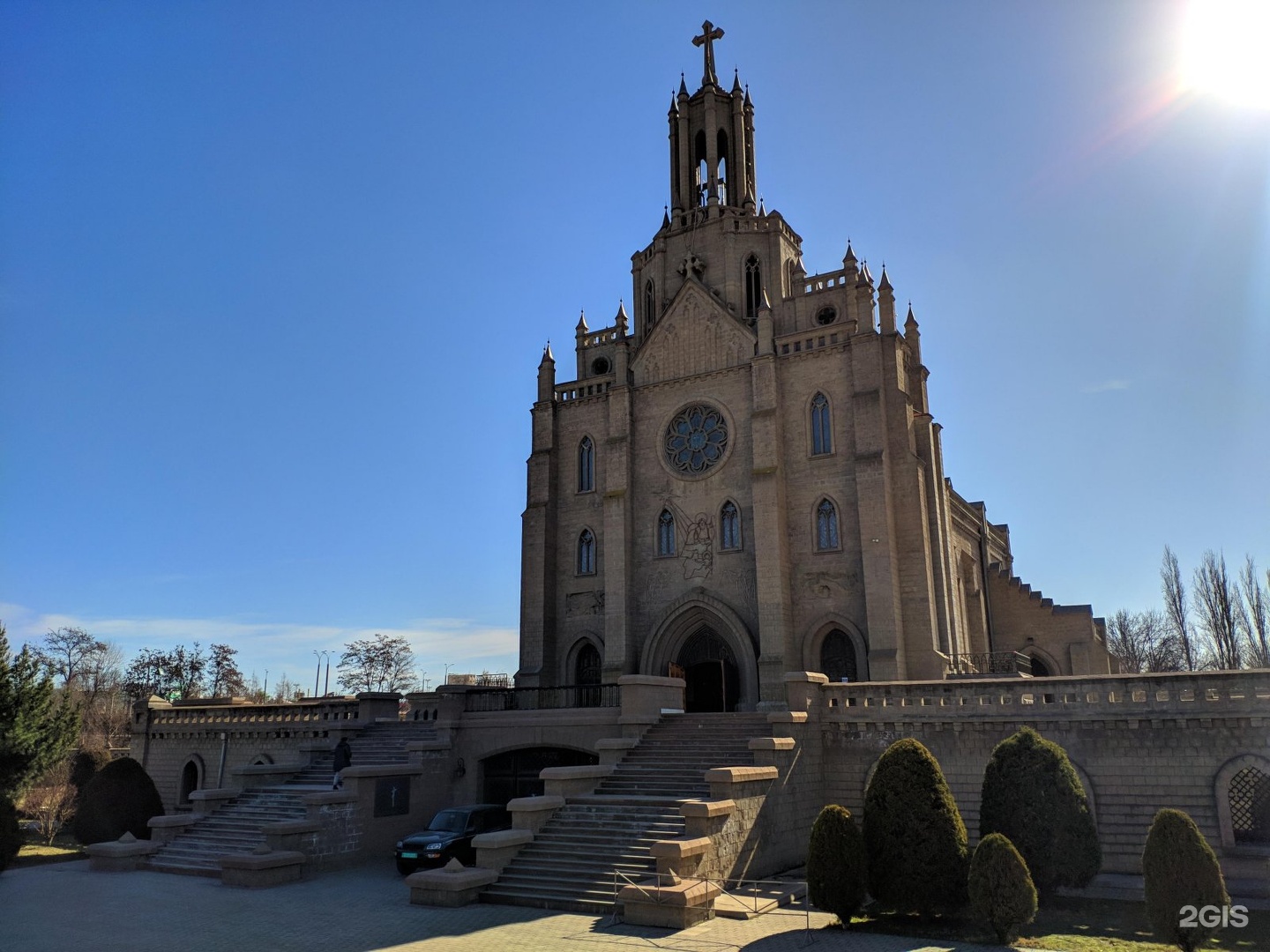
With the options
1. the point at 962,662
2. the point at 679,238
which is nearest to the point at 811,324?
the point at 679,238

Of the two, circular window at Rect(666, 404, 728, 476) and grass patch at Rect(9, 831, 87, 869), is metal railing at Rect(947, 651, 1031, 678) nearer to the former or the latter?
circular window at Rect(666, 404, 728, 476)

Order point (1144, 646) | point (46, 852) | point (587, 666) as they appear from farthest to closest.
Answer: point (1144, 646)
point (587, 666)
point (46, 852)

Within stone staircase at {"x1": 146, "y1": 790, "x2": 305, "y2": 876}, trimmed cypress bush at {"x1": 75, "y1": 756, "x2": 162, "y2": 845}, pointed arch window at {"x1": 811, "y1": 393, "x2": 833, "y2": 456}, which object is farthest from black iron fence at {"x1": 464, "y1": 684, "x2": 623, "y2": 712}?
pointed arch window at {"x1": 811, "y1": 393, "x2": 833, "y2": 456}

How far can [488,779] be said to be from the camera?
1032 inches

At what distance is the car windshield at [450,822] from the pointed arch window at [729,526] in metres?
13.9

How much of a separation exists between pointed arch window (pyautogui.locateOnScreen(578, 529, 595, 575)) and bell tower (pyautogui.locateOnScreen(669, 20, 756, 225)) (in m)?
13.1

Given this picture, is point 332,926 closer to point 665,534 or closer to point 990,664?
point 665,534

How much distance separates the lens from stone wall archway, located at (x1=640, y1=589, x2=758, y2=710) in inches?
1240

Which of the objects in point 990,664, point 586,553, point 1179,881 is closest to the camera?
point 1179,881

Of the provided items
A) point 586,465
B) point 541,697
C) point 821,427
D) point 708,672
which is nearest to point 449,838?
point 541,697

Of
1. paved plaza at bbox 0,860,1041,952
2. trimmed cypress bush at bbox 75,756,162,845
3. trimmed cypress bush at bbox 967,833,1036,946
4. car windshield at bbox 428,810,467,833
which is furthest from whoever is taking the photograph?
trimmed cypress bush at bbox 75,756,162,845

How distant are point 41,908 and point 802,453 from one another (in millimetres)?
23403

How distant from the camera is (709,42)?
39.8 metres

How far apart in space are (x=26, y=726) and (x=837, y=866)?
2467 centimetres
